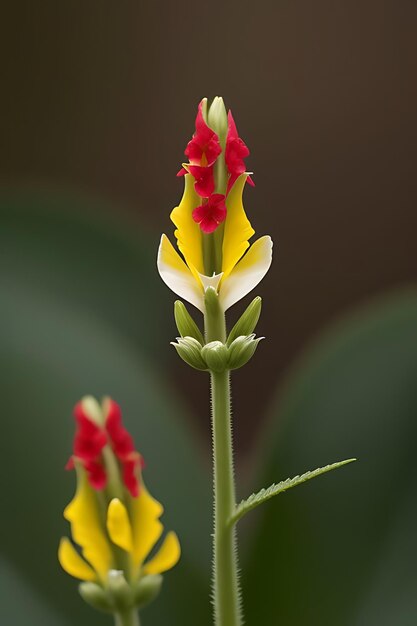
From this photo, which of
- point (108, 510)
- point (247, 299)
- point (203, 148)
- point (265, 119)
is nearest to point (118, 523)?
point (108, 510)

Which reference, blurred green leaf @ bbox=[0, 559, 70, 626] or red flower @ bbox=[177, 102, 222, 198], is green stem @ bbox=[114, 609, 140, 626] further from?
blurred green leaf @ bbox=[0, 559, 70, 626]

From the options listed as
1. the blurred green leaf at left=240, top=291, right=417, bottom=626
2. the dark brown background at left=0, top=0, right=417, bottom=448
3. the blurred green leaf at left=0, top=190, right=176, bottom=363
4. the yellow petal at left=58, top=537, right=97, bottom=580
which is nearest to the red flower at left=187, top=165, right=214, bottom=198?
the yellow petal at left=58, top=537, right=97, bottom=580

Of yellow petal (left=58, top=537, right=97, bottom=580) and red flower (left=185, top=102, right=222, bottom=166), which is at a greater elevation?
red flower (left=185, top=102, right=222, bottom=166)

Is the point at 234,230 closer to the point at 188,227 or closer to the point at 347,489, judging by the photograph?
the point at 188,227

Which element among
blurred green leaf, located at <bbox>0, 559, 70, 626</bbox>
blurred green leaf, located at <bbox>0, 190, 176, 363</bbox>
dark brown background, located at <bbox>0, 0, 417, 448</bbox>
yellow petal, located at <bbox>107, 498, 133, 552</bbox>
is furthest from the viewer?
dark brown background, located at <bbox>0, 0, 417, 448</bbox>

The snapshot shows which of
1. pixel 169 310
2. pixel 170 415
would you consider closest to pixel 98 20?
pixel 169 310

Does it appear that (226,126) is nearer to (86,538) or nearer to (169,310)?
(86,538)

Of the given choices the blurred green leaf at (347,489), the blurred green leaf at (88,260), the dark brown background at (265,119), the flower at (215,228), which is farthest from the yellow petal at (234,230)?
the dark brown background at (265,119)

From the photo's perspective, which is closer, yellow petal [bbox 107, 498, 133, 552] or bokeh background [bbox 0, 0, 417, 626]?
yellow petal [bbox 107, 498, 133, 552]
